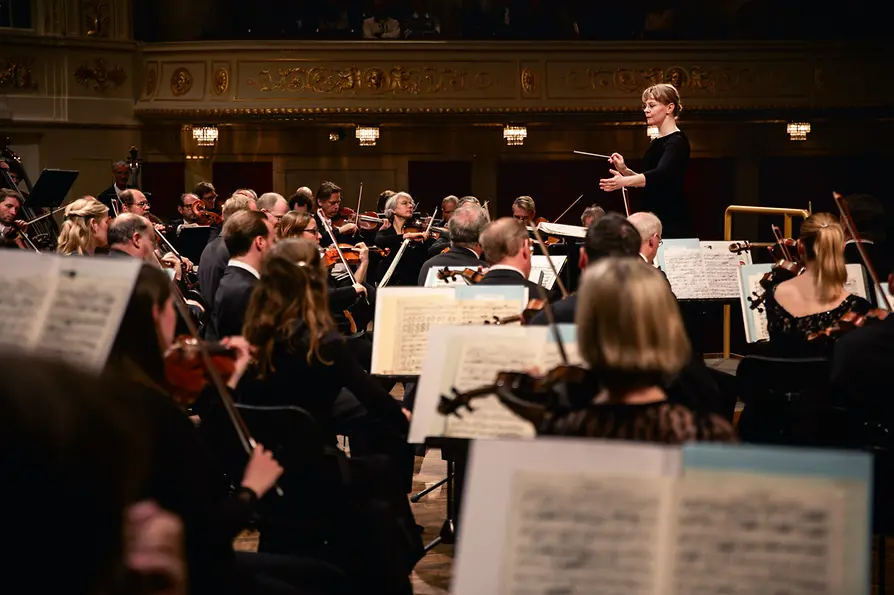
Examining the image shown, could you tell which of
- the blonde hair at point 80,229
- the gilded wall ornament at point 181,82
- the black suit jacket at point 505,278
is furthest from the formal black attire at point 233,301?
the gilded wall ornament at point 181,82

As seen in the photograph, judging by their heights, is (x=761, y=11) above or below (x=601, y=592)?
above

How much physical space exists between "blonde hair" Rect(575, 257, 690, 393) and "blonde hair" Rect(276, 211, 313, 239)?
4215mm

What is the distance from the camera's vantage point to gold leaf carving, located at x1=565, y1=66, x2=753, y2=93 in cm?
1265

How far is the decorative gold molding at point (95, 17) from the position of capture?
40.1ft

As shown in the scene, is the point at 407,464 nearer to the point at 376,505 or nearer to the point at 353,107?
the point at 376,505

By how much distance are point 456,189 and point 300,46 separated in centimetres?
269

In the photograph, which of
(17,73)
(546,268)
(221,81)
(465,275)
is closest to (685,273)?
(546,268)

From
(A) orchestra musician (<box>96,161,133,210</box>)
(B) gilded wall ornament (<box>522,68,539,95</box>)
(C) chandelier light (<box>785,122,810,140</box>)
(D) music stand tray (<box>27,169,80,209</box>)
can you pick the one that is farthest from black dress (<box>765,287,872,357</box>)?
(C) chandelier light (<box>785,122,810,140</box>)

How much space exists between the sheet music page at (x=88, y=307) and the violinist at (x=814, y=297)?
3.12 meters

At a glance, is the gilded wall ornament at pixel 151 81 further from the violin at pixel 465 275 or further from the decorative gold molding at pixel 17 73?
the violin at pixel 465 275

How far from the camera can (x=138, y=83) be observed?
12672 millimetres

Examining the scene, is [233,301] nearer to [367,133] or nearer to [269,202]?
[269,202]

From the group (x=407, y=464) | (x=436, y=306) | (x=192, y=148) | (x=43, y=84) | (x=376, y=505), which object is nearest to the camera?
(x=376, y=505)

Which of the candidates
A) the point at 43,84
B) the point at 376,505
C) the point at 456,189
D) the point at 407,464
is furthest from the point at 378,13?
the point at 376,505
